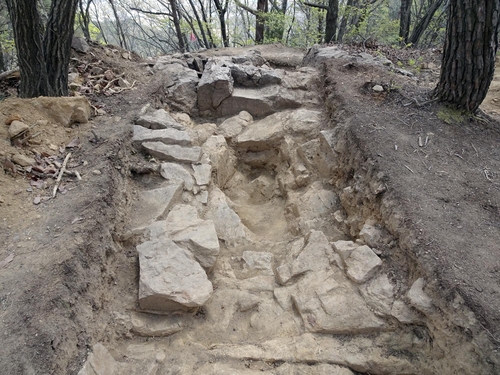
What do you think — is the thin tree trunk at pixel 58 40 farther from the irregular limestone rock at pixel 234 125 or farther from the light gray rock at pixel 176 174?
the irregular limestone rock at pixel 234 125

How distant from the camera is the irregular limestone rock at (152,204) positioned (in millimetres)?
3658

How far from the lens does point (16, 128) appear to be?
3.71m

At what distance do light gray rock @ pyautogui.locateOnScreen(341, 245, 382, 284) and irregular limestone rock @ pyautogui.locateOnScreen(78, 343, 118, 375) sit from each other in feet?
7.17

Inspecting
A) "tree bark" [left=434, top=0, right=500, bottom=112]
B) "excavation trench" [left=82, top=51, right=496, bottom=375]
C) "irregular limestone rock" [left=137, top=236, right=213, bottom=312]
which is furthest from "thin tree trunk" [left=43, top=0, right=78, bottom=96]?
"tree bark" [left=434, top=0, right=500, bottom=112]

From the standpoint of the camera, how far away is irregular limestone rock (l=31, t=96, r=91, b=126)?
4.24 meters

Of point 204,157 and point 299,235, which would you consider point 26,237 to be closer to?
point 204,157

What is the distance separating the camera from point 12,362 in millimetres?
2014

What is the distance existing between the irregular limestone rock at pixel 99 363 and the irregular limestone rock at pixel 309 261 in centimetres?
168

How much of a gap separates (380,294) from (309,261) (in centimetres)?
77

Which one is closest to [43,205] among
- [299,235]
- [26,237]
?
[26,237]

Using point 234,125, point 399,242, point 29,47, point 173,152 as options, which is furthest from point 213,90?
point 399,242

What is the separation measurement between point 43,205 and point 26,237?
0.46m

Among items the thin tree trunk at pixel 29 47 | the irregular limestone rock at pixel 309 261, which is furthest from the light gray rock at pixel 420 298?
the thin tree trunk at pixel 29 47

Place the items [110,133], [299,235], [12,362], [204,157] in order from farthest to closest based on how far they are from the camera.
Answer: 1. [204,157]
2. [110,133]
3. [299,235]
4. [12,362]
